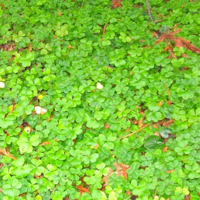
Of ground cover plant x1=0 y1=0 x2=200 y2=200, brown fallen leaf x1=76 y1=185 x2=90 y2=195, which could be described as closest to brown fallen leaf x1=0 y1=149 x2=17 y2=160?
ground cover plant x1=0 y1=0 x2=200 y2=200

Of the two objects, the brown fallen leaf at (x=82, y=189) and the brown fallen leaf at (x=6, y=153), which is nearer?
the brown fallen leaf at (x=82, y=189)

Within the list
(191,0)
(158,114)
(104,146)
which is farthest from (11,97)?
(191,0)

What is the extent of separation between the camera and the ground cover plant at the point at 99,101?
104 inches

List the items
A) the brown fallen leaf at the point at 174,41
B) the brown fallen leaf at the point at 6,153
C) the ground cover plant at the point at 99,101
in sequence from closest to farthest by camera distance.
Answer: the ground cover plant at the point at 99,101, the brown fallen leaf at the point at 6,153, the brown fallen leaf at the point at 174,41

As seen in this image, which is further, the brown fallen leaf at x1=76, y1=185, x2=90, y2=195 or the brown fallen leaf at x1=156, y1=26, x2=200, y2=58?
the brown fallen leaf at x1=156, y1=26, x2=200, y2=58

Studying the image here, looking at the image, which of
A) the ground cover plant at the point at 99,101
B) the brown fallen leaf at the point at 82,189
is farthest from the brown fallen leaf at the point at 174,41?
the brown fallen leaf at the point at 82,189

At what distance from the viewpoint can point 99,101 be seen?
3.07 meters

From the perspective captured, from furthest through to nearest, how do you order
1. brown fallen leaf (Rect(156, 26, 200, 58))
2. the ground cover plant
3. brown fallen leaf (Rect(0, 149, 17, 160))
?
brown fallen leaf (Rect(156, 26, 200, 58)) → brown fallen leaf (Rect(0, 149, 17, 160)) → the ground cover plant

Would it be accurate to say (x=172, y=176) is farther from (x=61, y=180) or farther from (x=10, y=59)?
(x=10, y=59)

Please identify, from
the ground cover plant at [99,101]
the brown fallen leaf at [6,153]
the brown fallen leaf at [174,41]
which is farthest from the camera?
the brown fallen leaf at [174,41]

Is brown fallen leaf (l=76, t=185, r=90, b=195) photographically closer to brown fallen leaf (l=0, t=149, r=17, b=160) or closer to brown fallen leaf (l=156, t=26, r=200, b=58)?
brown fallen leaf (l=0, t=149, r=17, b=160)

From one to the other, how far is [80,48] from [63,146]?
144cm

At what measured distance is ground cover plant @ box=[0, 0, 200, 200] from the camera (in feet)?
8.65

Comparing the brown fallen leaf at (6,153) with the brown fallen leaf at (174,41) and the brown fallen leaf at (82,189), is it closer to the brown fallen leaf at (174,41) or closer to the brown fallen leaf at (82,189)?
the brown fallen leaf at (82,189)
